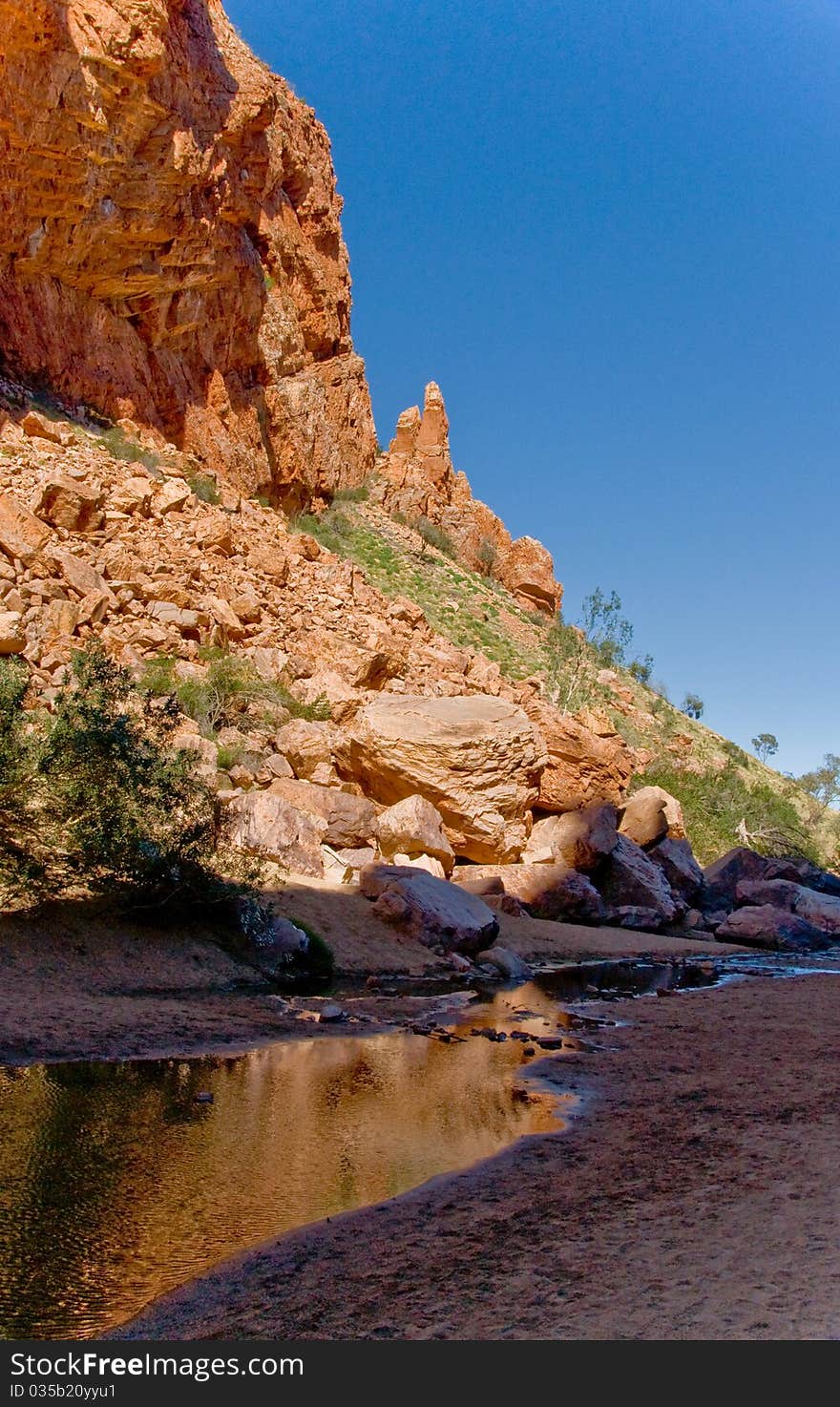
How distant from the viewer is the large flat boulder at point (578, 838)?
23.3 m

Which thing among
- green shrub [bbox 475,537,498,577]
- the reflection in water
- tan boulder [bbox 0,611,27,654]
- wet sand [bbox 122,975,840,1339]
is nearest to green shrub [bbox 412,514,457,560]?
green shrub [bbox 475,537,498,577]

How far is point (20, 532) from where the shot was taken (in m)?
22.0

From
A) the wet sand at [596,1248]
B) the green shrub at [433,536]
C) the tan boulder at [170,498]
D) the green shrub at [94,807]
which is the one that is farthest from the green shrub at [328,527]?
the wet sand at [596,1248]

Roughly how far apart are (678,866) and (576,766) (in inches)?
185

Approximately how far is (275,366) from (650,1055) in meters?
37.4

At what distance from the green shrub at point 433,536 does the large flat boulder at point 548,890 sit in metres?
31.8

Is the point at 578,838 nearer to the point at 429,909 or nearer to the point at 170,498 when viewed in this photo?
the point at 429,909

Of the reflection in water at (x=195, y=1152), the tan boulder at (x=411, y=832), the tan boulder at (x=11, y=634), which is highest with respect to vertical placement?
the tan boulder at (x=11, y=634)

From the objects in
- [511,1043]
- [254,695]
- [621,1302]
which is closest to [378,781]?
[254,695]

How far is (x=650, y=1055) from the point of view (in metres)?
9.91

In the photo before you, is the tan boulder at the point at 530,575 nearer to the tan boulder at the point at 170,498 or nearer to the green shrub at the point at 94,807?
the tan boulder at the point at 170,498

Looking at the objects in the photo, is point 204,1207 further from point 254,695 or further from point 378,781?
point 254,695

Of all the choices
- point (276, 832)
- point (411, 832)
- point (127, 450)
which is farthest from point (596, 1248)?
point (127, 450)

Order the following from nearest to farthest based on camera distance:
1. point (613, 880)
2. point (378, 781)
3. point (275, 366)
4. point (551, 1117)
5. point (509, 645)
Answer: point (551, 1117) → point (378, 781) → point (613, 880) → point (275, 366) → point (509, 645)
